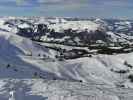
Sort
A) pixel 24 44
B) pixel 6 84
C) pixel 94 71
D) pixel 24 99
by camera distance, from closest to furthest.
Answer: pixel 24 99, pixel 6 84, pixel 94 71, pixel 24 44

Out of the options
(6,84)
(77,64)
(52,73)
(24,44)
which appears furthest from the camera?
(24,44)

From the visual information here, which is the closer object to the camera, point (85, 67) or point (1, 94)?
point (1, 94)

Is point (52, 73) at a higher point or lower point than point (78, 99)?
lower

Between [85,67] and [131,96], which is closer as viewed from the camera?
[131,96]

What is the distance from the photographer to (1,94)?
19828mm

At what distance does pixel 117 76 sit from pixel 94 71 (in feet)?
17.8

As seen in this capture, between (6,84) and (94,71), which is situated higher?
(6,84)

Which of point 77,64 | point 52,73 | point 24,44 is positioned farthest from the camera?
point 24,44

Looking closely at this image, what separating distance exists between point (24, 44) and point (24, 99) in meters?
81.4

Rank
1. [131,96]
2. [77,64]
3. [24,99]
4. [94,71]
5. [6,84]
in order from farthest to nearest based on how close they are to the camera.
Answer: [77,64]
[94,71]
[6,84]
[131,96]
[24,99]

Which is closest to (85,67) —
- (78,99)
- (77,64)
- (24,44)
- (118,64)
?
(77,64)

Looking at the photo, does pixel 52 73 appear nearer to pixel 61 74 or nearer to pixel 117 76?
pixel 61 74

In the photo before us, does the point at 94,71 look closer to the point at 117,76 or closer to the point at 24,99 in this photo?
the point at 117,76

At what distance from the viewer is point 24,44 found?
3937 inches
